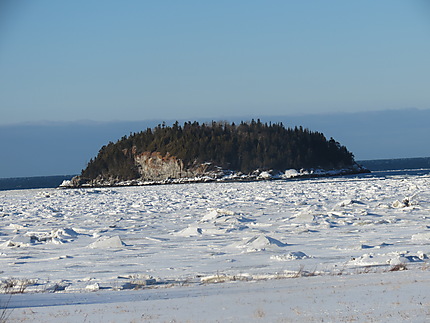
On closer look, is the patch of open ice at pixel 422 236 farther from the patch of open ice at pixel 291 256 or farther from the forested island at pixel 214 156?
the forested island at pixel 214 156

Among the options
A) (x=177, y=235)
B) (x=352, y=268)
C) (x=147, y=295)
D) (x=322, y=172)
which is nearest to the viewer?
(x=147, y=295)

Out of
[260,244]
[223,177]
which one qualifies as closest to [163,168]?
[223,177]

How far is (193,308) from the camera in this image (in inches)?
259

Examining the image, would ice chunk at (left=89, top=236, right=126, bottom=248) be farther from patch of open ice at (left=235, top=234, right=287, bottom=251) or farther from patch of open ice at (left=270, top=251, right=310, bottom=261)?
patch of open ice at (left=270, top=251, right=310, bottom=261)

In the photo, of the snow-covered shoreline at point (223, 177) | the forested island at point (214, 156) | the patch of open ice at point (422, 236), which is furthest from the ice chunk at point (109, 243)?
the forested island at point (214, 156)

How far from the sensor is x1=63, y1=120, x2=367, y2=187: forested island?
88.9m

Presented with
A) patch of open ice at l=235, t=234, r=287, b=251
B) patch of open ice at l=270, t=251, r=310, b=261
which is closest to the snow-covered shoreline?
patch of open ice at l=235, t=234, r=287, b=251

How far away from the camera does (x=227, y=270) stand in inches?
359

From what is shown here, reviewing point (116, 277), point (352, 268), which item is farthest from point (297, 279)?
point (116, 277)

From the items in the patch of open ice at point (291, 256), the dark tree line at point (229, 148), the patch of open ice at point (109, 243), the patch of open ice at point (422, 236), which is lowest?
the patch of open ice at point (109, 243)

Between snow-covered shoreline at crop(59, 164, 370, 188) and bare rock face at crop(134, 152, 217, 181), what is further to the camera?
bare rock face at crop(134, 152, 217, 181)

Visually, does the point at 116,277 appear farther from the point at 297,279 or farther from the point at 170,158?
the point at 170,158

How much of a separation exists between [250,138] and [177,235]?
81.6m

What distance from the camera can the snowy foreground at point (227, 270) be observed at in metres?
6.39
